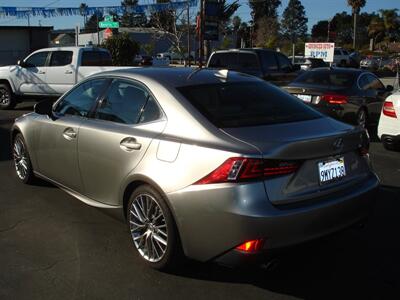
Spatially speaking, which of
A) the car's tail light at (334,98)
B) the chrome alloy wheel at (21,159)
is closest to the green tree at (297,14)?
the car's tail light at (334,98)

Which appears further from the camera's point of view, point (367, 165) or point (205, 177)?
point (367, 165)

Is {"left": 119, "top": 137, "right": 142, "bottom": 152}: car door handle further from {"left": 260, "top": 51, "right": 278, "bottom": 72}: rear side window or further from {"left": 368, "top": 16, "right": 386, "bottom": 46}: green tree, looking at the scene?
{"left": 368, "top": 16, "right": 386, "bottom": 46}: green tree

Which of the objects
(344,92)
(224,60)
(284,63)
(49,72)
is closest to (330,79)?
(344,92)

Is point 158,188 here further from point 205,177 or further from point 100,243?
point 100,243

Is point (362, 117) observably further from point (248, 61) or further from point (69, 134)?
point (69, 134)

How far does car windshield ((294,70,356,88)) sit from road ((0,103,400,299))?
5523 mm

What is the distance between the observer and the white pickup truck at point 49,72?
14.0 m

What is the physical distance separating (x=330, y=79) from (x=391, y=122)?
234 cm

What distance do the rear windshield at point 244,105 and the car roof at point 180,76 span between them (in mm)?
95

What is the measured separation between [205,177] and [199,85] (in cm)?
112

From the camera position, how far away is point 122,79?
14.8ft

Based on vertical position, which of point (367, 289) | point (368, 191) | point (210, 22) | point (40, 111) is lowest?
point (367, 289)

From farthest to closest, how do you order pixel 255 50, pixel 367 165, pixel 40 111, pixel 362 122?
pixel 255 50 < pixel 362 122 < pixel 40 111 < pixel 367 165

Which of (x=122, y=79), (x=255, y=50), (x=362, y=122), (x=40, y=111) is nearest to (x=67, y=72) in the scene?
(x=255, y=50)
